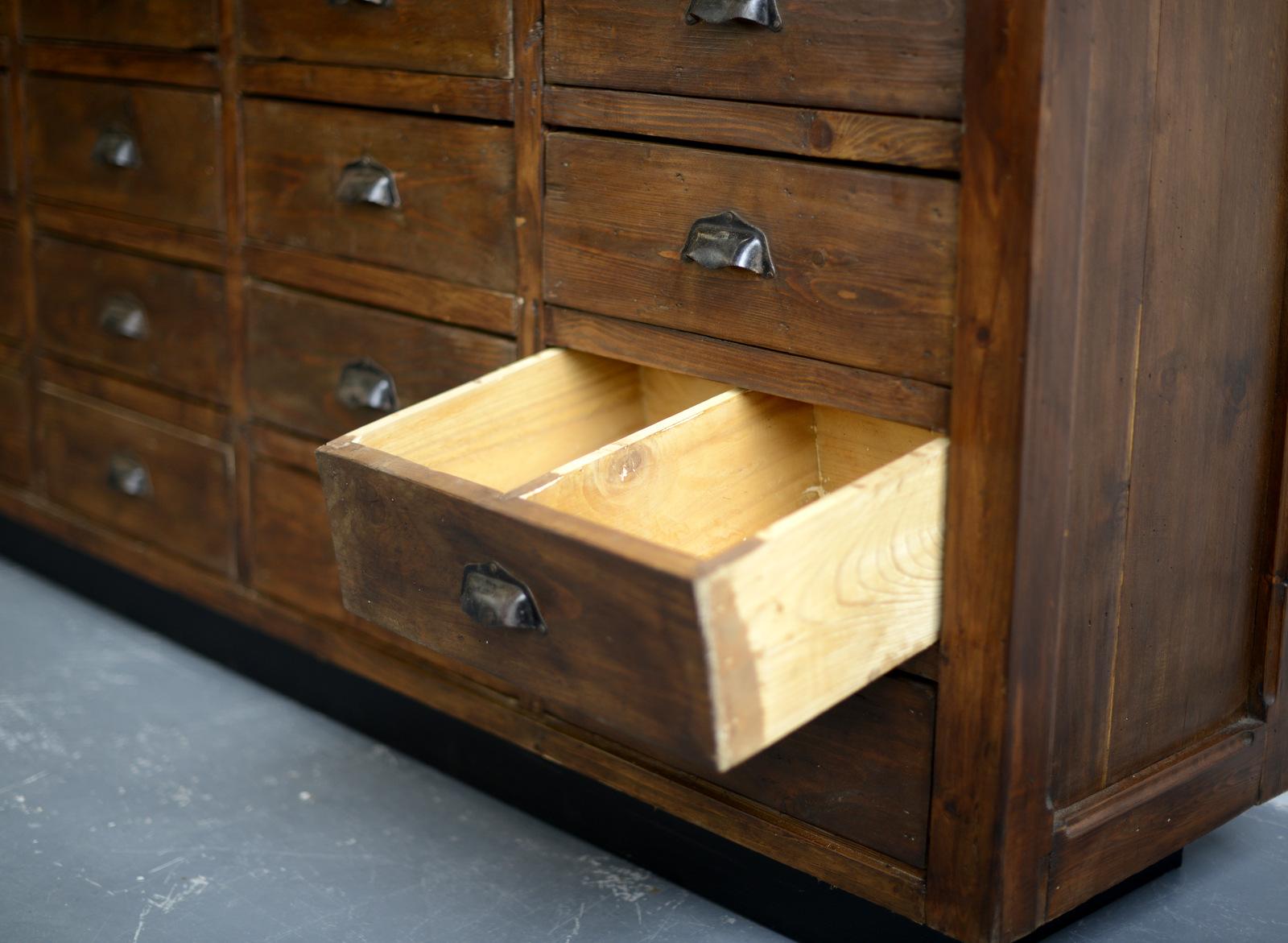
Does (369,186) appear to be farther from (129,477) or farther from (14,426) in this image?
(14,426)

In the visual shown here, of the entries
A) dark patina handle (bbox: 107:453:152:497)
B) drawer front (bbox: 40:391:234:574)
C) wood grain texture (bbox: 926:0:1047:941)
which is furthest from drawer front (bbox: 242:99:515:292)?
wood grain texture (bbox: 926:0:1047:941)

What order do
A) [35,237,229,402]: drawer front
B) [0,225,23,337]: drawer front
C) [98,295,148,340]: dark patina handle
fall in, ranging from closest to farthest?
1. [35,237,229,402]: drawer front
2. [98,295,148,340]: dark patina handle
3. [0,225,23,337]: drawer front

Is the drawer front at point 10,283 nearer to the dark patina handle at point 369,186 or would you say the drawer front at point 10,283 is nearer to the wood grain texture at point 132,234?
the wood grain texture at point 132,234

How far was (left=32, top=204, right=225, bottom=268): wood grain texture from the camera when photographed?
2.06 metres

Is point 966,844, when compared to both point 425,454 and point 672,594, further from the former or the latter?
point 425,454

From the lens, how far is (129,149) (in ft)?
6.97

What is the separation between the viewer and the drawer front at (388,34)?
1.63 metres

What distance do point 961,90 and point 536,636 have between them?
56 centimetres

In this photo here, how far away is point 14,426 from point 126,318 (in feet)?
1.47

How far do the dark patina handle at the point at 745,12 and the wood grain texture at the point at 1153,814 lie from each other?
2.55 feet

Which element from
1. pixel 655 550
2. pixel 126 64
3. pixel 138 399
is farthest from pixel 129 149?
pixel 655 550

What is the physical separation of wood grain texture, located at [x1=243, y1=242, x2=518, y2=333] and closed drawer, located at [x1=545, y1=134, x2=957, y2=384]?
0.10 m

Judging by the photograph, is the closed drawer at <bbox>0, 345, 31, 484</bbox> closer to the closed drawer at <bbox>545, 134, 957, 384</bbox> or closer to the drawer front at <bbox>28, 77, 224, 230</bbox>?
the drawer front at <bbox>28, 77, 224, 230</bbox>

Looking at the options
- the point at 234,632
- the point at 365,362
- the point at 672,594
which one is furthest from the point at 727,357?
the point at 234,632
